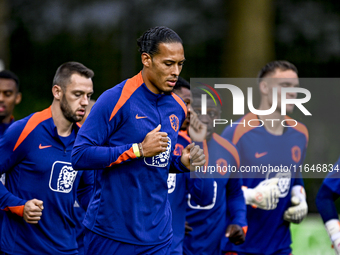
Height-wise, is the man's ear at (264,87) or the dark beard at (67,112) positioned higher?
the man's ear at (264,87)

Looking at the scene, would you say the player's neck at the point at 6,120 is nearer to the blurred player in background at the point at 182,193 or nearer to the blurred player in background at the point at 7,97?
the blurred player in background at the point at 7,97

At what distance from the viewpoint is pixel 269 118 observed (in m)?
4.86

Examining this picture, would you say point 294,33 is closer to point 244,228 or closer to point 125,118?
point 244,228

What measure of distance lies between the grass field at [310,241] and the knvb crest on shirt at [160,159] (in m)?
3.91

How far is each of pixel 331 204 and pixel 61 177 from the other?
217 centimetres

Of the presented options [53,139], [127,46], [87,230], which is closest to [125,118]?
[87,230]

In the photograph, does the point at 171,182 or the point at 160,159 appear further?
the point at 171,182

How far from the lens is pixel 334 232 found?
12.8 feet

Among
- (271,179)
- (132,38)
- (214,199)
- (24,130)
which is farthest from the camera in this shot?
(132,38)

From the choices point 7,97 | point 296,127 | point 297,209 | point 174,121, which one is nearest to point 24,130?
point 174,121

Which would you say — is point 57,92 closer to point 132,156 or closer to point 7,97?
point 132,156

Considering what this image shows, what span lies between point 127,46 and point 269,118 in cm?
665

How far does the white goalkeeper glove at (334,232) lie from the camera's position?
385cm

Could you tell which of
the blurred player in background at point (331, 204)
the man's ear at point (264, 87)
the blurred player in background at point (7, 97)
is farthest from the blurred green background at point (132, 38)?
the blurred player in background at point (331, 204)
